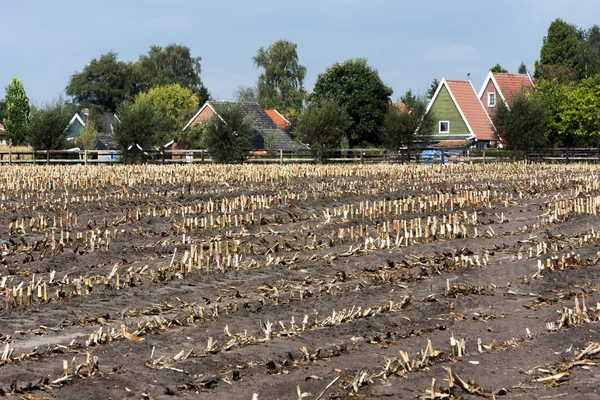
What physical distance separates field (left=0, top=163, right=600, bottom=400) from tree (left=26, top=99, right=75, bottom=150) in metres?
35.7

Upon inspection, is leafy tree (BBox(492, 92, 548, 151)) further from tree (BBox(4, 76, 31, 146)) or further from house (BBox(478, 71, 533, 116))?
tree (BBox(4, 76, 31, 146))

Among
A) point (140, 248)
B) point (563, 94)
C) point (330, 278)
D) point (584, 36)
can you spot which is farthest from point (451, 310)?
point (584, 36)

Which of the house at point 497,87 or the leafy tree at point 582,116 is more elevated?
the house at point 497,87

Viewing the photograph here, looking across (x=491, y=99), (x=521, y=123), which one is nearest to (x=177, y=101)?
(x=491, y=99)

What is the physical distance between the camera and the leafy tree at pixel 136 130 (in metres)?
56.3

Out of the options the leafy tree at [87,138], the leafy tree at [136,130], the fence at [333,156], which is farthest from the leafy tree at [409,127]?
the leafy tree at [87,138]

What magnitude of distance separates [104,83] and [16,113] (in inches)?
1078

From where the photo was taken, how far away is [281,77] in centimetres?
11350

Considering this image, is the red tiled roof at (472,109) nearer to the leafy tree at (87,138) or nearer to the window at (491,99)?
the window at (491,99)

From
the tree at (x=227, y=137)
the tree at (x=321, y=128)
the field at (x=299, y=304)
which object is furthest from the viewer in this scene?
the tree at (x=321, y=128)

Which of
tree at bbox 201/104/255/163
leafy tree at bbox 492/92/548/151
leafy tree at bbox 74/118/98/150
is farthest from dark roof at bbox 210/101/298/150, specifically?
leafy tree at bbox 492/92/548/151

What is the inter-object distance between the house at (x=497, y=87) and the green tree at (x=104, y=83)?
2101 inches

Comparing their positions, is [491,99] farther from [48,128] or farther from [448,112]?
[48,128]

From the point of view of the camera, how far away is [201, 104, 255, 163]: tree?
5622 centimetres
